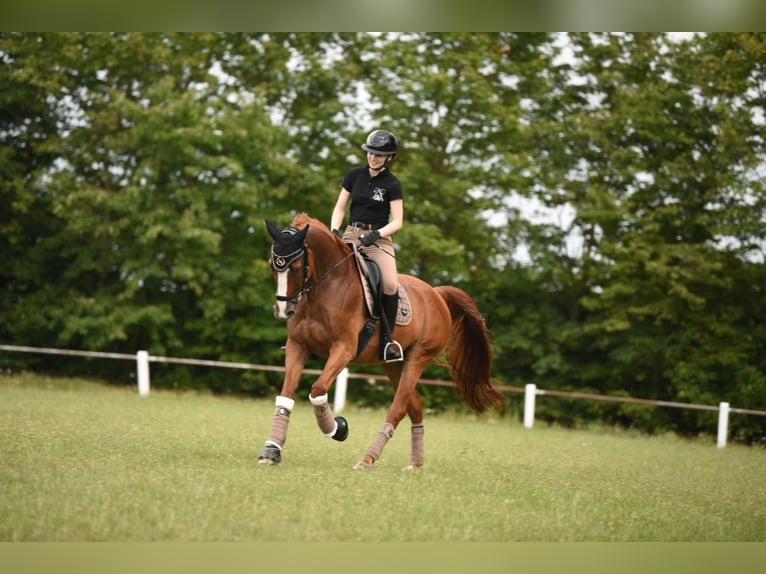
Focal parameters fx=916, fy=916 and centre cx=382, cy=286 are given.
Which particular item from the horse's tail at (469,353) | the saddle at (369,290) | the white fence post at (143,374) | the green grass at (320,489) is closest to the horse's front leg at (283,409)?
the green grass at (320,489)

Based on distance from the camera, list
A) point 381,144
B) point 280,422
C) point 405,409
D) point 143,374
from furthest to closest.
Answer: point 143,374 < point 405,409 < point 381,144 < point 280,422

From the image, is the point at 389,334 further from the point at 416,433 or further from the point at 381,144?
the point at 381,144

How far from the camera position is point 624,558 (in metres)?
5.68

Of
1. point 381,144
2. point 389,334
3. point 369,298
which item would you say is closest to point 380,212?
point 381,144

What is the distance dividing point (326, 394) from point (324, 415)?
179 millimetres

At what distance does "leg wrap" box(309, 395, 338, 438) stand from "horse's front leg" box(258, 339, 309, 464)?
7.8 inches

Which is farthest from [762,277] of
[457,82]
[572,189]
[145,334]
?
[145,334]

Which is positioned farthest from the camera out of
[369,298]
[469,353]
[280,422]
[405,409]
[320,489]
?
[469,353]

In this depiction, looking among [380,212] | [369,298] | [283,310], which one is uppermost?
[380,212]

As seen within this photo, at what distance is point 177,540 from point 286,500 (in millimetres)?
1130

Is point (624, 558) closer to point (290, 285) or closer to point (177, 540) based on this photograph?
point (177, 540)

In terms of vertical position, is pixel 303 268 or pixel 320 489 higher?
pixel 303 268

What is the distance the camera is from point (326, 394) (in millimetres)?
7547

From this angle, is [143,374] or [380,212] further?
[143,374]
